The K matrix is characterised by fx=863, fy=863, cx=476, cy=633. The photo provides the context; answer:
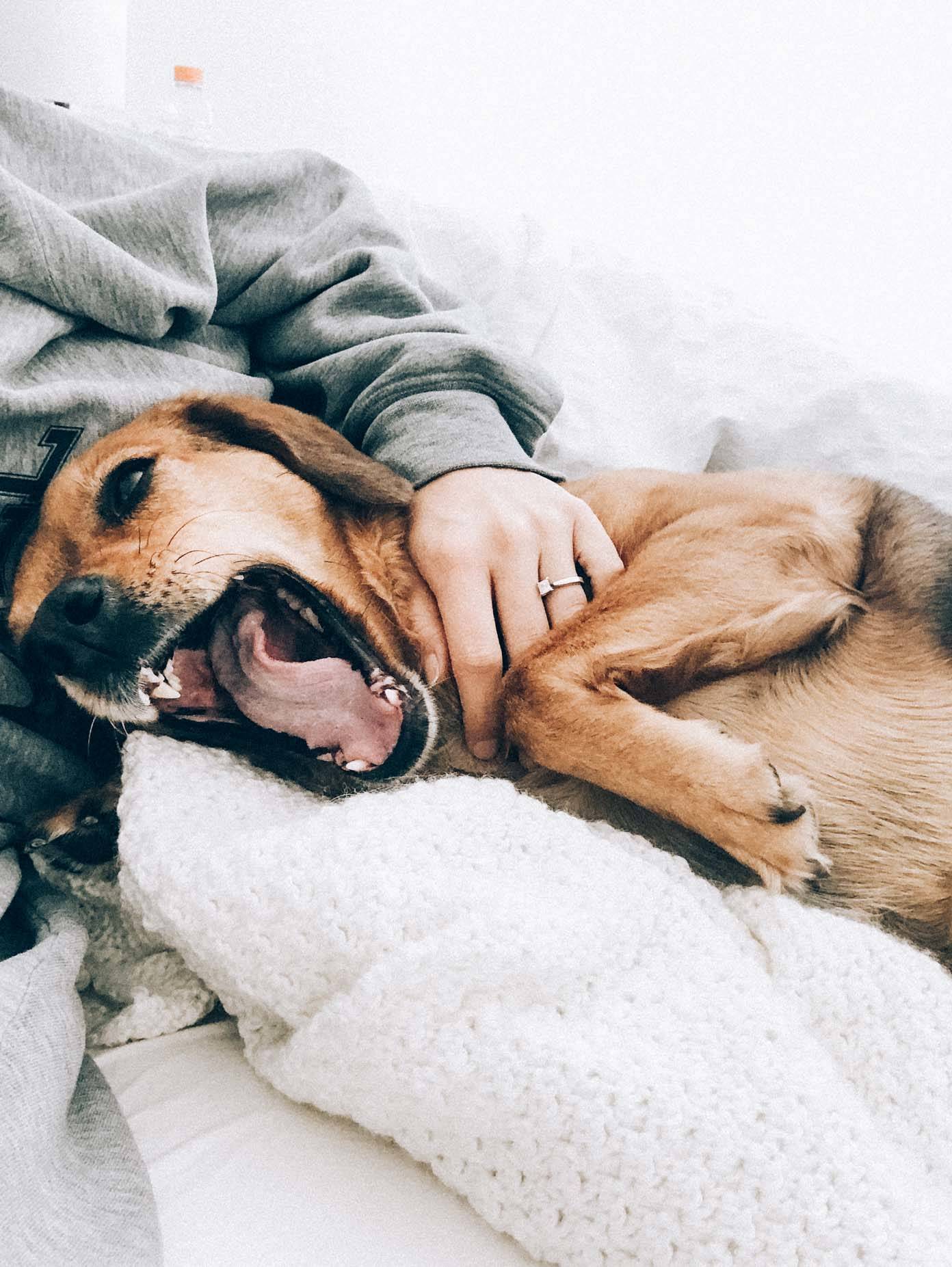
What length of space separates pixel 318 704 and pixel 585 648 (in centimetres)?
36

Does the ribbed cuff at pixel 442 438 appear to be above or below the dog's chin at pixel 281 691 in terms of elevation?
above

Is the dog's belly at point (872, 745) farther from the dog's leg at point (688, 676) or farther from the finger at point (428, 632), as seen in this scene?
the finger at point (428, 632)

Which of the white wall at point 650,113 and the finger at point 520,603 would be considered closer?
the finger at point 520,603

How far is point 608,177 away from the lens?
3047 mm

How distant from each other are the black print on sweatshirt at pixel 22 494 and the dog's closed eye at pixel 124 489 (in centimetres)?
10

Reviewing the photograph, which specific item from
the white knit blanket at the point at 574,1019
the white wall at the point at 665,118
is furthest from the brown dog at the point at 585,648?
the white wall at the point at 665,118

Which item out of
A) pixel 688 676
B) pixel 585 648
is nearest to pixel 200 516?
pixel 585 648

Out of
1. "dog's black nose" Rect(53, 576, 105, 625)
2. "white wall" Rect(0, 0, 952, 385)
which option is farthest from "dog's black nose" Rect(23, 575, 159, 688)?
"white wall" Rect(0, 0, 952, 385)

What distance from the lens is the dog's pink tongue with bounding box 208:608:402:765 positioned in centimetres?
112

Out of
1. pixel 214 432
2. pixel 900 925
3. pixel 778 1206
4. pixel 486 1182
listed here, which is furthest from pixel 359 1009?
pixel 214 432

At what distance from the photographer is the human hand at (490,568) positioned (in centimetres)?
123

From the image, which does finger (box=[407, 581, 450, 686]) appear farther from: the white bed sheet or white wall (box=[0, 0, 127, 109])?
white wall (box=[0, 0, 127, 109])

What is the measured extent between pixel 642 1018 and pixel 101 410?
44.7 inches

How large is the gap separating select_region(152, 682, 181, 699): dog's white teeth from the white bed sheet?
1.52ft
